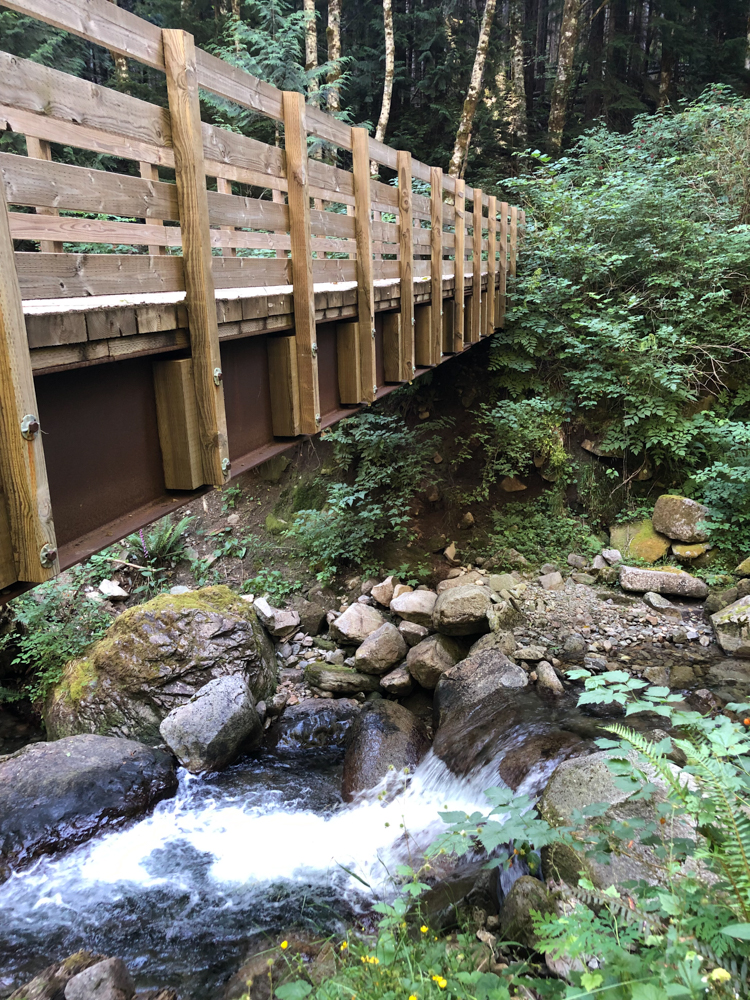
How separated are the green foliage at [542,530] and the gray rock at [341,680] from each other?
2780 mm

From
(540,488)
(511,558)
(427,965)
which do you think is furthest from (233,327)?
(540,488)

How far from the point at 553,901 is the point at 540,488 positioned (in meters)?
6.45

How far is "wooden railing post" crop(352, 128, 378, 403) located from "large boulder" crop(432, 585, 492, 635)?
123 inches

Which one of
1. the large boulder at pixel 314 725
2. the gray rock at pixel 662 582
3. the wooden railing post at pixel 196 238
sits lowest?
the large boulder at pixel 314 725

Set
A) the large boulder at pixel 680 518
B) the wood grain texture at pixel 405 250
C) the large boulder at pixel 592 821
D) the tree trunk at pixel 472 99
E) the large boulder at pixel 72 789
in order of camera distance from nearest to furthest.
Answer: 1. the large boulder at pixel 592 821
2. the large boulder at pixel 72 789
3. the wood grain texture at pixel 405 250
4. the large boulder at pixel 680 518
5. the tree trunk at pixel 472 99

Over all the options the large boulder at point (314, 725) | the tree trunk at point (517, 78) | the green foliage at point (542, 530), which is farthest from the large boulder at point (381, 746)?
the tree trunk at point (517, 78)

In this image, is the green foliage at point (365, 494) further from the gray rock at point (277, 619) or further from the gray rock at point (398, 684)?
the gray rock at point (398, 684)

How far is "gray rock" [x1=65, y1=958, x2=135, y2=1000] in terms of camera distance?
360 cm

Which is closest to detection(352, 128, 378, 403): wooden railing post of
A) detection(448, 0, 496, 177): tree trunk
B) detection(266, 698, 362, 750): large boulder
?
detection(266, 698, 362, 750): large boulder

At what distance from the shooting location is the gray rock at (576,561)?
833 cm

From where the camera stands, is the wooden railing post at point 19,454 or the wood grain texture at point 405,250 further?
the wood grain texture at point 405,250

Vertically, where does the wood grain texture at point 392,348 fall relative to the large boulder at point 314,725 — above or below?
above

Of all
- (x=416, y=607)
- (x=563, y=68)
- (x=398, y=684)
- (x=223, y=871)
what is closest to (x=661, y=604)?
(x=416, y=607)

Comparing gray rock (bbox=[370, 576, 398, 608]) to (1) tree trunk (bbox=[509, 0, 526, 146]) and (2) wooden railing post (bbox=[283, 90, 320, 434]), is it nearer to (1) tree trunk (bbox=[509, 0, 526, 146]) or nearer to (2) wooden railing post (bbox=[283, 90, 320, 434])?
(2) wooden railing post (bbox=[283, 90, 320, 434])
